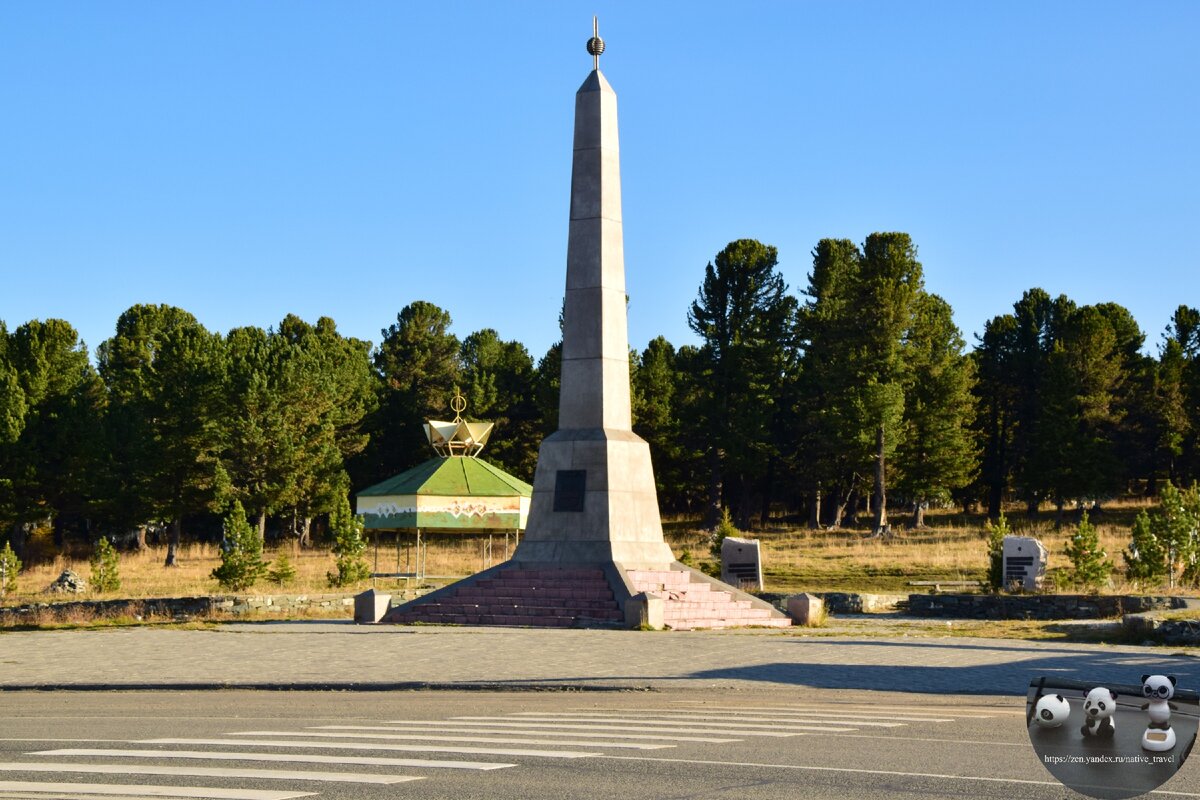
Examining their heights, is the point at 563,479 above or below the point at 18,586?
above

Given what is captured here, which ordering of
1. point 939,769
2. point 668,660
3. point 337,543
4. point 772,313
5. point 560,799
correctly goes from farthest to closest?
point 772,313 < point 337,543 < point 668,660 < point 939,769 < point 560,799

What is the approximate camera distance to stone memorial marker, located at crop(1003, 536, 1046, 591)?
33.2 m

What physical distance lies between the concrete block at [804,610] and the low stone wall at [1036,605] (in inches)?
221

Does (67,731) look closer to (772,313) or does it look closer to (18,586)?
(18,586)

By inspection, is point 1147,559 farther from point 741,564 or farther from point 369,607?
point 369,607

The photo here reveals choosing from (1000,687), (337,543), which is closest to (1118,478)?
(337,543)

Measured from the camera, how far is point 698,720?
12.1 metres

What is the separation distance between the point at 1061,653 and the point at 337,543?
75.1ft

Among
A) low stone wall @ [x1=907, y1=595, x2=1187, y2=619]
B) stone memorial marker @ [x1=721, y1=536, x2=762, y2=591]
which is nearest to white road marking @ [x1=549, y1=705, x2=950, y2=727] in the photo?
low stone wall @ [x1=907, y1=595, x2=1187, y2=619]

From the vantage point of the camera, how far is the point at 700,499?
83.8m

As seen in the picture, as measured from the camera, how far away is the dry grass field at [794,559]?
39.7 meters

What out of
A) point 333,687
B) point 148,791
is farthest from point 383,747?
point 333,687

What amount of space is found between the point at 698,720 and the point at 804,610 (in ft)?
47.7

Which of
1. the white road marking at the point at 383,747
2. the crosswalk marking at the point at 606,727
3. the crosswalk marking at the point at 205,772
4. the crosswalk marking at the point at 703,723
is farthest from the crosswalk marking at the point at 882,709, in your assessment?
the crosswalk marking at the point at 205,772
